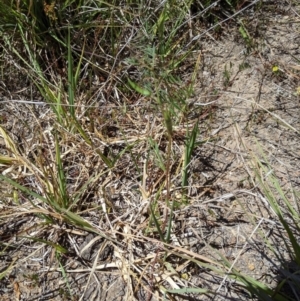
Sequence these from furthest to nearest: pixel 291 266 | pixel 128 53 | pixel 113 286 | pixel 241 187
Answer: pixel 128 53 → pixel 241 187 → pixel 113 286 → pixel 291 266

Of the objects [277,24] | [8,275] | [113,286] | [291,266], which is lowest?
[8,275]

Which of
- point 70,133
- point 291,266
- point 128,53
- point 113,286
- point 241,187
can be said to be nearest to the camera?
point 291,266

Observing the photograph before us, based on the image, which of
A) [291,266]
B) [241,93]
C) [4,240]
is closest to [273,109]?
[241,93]

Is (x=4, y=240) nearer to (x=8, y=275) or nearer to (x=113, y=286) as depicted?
(x=8, y=275)

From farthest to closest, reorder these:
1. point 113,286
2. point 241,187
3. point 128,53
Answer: point 128,53
point 241,187
point 113,286

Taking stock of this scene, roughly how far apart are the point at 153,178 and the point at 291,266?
549 millimetres

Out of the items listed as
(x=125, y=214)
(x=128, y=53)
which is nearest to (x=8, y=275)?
(x=125, y=214)

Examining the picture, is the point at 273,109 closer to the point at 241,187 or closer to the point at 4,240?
the point at 241,187

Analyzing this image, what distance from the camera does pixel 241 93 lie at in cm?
191

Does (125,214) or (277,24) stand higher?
(277,24)

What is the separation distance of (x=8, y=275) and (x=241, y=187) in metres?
0.83

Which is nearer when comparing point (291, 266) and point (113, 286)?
point (291, 266)

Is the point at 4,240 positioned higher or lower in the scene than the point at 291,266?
lower

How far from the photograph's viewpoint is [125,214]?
1662 millimetres
